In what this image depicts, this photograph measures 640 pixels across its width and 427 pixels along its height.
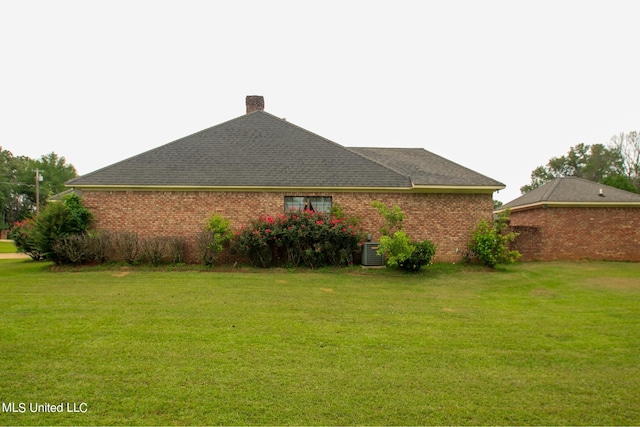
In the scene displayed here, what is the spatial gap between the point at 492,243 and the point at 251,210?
865 cm

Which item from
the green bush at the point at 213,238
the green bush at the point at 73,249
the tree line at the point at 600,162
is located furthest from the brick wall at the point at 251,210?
the tree line at the point at 600,162

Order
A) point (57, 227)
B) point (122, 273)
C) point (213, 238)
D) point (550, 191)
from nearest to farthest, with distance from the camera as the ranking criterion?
1. point (122, 273)
2. point (57, 227)
3. point (213, 238)
4. point (550, 191)

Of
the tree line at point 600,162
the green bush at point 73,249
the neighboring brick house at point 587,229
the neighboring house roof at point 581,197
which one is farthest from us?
the tree line at point 600,162

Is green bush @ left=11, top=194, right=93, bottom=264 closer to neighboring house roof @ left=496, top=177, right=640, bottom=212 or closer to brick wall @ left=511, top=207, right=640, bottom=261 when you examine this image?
brick wall @ left=511, top=207, right=640, bottom=261

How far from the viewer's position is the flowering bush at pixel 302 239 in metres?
12.6

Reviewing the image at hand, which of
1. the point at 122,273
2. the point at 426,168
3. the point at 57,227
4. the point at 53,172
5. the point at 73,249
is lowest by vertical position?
the point at 122,273

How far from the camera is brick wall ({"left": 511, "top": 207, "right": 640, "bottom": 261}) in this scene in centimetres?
1606

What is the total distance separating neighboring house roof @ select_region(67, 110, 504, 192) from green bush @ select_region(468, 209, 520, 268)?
4.87 ft

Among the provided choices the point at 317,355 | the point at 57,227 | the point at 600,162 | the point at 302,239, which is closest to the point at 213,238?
the point at 302,239

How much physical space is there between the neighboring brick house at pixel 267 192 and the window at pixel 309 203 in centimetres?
4

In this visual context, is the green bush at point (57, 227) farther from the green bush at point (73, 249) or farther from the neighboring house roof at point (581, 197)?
the neighboring house roof at point (581, 197)

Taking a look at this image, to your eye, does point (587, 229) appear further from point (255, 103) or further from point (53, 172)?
point (53, 172)

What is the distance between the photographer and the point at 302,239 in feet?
41.5

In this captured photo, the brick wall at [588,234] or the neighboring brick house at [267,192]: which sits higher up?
the neighboring brick house at [267,192]
